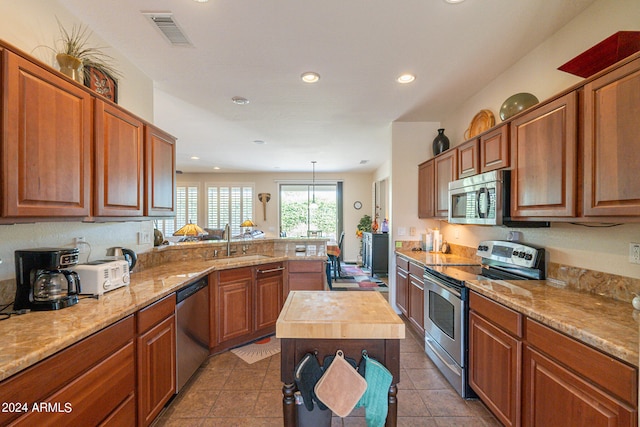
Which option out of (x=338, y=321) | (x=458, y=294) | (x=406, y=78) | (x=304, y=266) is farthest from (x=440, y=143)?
(x=338, y=321)

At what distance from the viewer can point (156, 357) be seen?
1.76 m

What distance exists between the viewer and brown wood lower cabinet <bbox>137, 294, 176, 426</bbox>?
161cm

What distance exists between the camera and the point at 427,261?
9.54 ft

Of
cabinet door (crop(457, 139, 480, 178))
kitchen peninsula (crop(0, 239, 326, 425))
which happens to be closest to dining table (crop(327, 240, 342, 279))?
kitchen peninsula (crop(0, 239, 326, 425))

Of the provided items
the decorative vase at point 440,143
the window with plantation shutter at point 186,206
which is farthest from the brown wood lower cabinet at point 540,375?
the window with plantation shutter at point 186,206

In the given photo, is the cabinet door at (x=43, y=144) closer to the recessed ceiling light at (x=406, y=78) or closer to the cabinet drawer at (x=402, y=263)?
the recessed ceiling light at (x=406, y=78)

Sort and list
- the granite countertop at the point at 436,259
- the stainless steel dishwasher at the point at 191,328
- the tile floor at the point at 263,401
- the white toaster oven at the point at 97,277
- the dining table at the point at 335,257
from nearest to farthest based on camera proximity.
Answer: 1. the white toaster oven at the point at 97,277
2. the tile floor at the point at 263,401
3. the stainless steel dishwasher at the point at 191,328
4. the granite countertop at the point at 436,259
5. the dining table at the point at 335,257

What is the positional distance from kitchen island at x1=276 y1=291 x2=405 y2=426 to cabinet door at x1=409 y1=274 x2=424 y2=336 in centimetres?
177

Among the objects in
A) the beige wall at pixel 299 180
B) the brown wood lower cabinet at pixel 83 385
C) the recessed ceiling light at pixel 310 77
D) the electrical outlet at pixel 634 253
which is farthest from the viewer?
the beige wall at pixel 299 180

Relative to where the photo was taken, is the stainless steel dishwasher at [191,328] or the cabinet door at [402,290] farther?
the cabinet door at [402,290]

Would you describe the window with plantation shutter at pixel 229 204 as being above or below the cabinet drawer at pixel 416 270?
above

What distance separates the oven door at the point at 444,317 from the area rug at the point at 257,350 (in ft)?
5.20

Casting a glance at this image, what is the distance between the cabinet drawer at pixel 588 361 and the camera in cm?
101

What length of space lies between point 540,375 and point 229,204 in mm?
7817
